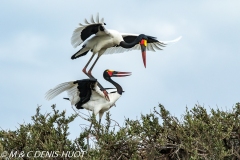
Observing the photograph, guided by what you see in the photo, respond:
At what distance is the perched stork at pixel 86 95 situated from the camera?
32.3ft

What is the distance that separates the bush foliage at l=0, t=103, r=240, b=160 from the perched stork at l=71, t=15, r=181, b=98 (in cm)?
307

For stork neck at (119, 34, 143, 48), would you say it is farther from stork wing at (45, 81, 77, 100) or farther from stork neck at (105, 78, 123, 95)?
stork wing at (45, 81, 77, 100)

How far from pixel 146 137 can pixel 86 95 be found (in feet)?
7.60

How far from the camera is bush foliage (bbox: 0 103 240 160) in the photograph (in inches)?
301

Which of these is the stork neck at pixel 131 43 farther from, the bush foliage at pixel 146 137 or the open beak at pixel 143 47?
the bush foliage at pixel 146 137

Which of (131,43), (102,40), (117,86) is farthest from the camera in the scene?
(131,43)

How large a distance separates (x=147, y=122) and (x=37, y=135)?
147 centimetres

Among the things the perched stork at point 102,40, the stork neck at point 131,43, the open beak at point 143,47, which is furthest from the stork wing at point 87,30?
the open beak at point 143,47

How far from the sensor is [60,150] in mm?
7762

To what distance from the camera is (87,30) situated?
11203 mm

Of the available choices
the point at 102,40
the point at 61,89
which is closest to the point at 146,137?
the point at 61,89

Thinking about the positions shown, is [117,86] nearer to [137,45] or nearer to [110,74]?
[110,74]

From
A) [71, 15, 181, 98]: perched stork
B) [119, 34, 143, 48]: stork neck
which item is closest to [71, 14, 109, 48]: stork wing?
[71, 15, 181, 98]: perched stork

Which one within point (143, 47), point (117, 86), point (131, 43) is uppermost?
point (131, 43)
